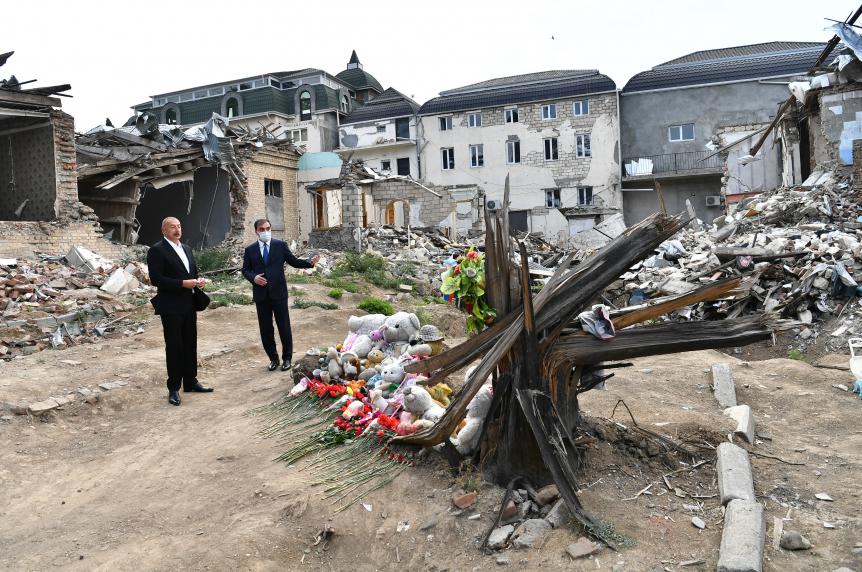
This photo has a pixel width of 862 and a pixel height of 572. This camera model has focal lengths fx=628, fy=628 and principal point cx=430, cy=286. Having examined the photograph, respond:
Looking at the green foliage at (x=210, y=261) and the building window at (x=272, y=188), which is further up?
the building window at (x=272, y=188)

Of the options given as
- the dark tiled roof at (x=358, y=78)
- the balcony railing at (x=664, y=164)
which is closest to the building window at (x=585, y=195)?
the balcony railing at (x=664, y=164)

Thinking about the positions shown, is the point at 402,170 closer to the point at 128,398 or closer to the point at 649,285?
the point at 649,285

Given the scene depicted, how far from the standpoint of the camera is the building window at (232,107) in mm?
38031

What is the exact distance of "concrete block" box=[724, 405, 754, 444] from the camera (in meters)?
4.58

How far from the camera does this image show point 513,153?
106 feet

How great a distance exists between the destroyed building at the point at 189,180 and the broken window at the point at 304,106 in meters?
14.9

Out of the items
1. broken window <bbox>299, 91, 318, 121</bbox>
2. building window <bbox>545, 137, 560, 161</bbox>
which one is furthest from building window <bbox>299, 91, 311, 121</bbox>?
building window <bbox>545, 137, 560, 161</bbox>

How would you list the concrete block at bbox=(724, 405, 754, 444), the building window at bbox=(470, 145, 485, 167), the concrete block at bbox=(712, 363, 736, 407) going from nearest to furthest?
the concrete block at bbox=(724, 405, 754, 444)
the concrete block at bbox=(712, 363, 736, 407)
the building window at bbox=(470, 145, 485, 167)

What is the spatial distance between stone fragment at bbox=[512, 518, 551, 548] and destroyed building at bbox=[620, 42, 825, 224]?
1089 inches

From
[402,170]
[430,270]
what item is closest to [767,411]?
[430,270]

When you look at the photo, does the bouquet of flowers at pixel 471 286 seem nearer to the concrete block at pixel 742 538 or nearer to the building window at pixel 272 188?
the concrete block at pixel 742 538

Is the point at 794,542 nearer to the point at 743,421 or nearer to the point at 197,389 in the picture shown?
the point at 743,421

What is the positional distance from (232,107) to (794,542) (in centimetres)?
3978

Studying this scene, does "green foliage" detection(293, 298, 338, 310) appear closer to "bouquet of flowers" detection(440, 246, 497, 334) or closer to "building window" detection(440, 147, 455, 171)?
"bouquet of flowers" detection(440, 246, 497, 334)
